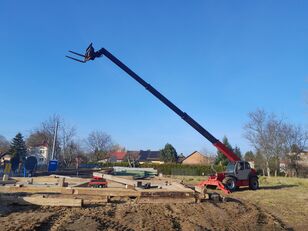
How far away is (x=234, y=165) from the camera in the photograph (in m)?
22.4

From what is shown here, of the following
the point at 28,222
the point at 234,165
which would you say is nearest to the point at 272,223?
the point at 28,222

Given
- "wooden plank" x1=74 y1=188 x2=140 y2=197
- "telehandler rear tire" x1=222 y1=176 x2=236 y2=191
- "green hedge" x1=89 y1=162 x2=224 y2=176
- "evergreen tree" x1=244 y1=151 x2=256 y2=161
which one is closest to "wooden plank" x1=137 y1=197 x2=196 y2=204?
"wooden plank" x1=74 y1=188 x2=140 y2=197

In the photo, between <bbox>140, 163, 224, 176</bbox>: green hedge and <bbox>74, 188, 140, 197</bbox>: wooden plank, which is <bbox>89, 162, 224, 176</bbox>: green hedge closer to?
<bbox>140, 163, 224, 176</bbox>: green hedge

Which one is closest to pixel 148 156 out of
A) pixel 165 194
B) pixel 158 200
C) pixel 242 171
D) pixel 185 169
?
pixel 185 169

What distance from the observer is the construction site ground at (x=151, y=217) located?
348 inches

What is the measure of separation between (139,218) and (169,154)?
75.2 meters

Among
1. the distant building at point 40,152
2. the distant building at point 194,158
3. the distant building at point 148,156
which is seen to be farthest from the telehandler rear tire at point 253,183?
the distant building at point 148,156

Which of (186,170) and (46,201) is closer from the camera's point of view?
(46,201)

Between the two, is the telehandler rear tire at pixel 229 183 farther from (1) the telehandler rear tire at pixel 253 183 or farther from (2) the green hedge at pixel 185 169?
(2) the green hedge at pixel 185 169

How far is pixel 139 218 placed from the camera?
33.3 feet

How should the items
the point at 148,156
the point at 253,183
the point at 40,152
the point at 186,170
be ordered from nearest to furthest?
the point at 253,183 → the point at 186,170 → the point at 40,152 → the point at 148,156

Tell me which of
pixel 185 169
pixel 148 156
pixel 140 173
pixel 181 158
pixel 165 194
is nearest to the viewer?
pixel 165 194

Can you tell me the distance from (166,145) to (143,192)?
73.2m

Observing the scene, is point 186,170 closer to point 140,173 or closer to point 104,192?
point 140,173
